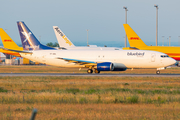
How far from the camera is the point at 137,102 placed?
18.6 meters

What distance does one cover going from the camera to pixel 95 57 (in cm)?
4850

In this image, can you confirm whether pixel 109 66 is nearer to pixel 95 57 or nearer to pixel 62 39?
pixel 95 57

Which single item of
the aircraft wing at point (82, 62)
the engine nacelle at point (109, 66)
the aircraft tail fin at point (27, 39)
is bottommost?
the engine nacelle at point (109, 66)

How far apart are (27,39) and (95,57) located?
498 inches

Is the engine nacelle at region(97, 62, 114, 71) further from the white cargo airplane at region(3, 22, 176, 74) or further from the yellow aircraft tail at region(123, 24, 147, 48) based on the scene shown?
the yellow aircraft tail at region(123, 24, 147, 48)

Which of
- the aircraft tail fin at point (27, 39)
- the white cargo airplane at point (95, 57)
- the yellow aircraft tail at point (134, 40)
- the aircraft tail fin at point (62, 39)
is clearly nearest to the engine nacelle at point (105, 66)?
the white cargo airplane at point (95, 57)

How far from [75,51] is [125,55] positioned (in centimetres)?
849

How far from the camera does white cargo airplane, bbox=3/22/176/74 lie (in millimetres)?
46594

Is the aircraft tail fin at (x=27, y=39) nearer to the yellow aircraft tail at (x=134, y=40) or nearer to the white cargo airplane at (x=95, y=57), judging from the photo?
the white cargo airplane at (x=95, y=57)

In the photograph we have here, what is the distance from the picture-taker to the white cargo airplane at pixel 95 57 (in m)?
46.6

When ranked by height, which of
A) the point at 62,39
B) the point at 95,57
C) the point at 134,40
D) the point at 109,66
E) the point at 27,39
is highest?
the point at 62,39

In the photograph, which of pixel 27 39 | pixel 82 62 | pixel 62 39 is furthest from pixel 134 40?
pixel 27 39

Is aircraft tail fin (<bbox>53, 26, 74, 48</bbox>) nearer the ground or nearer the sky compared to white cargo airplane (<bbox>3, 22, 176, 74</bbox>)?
nearer the sky

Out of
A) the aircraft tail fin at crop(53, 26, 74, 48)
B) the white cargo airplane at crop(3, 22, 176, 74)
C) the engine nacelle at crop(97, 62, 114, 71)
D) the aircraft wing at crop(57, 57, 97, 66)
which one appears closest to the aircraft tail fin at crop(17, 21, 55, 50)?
the white cargo airplane at crop(3, 22, 176, 74)
